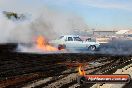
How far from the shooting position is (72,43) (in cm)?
2689

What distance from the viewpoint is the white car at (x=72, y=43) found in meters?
26.5

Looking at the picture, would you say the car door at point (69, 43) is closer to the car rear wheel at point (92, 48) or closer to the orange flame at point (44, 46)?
the orange flame at point (44, 46)

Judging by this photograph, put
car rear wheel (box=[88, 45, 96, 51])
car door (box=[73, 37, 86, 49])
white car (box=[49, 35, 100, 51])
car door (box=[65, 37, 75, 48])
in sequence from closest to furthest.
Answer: white car (box=[49, 35, 100, 51]), car door (box=[65, 37, 75, 48]), car door (box=[73, 37, 86, 49]), car rear wheel (box=[88, 45, 96, 51])

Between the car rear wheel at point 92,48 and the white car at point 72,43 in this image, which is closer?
the white car at point 72,43

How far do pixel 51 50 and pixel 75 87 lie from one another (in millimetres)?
15730

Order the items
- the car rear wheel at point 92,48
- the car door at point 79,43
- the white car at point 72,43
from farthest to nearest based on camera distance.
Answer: the car rear wheel at point 92,48 < the car door at point 79,43 < the white car at point 72,43

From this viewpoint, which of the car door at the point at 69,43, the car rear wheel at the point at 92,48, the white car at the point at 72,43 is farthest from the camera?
the car rear wheel at the point at 92,48

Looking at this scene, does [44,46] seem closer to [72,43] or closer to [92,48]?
[72,43]

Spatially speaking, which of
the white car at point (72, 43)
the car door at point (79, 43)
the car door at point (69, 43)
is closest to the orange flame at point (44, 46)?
the white car at point (72, 43)

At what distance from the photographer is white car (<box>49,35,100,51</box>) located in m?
26.5

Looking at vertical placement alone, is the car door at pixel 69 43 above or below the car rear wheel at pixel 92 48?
above

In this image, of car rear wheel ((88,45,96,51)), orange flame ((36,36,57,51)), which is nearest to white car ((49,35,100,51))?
car rear wheel ((88,45,96,51))

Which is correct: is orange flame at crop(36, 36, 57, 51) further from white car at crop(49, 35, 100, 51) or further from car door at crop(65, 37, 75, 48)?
car door at crop(65, 37, 75, 48)

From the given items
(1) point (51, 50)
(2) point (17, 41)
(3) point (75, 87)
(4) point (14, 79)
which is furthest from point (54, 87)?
(2) point (17, 41)
